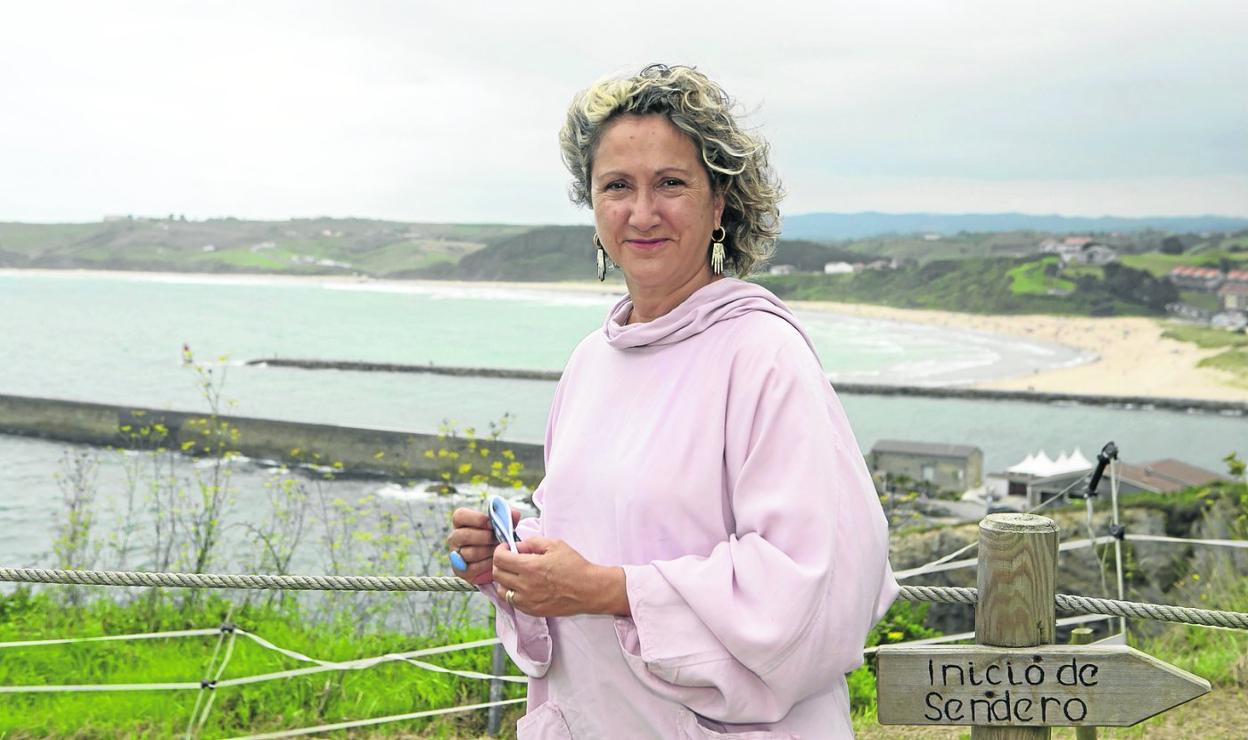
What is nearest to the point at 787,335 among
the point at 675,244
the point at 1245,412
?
the point at 675,244

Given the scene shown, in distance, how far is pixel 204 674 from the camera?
14.1 ft

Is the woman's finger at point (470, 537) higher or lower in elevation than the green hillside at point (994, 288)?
higher

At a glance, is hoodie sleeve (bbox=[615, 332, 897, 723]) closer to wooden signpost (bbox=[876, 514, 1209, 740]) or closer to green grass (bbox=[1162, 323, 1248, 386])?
wooden signpost (bbox=[876, 514, 1209, 740])

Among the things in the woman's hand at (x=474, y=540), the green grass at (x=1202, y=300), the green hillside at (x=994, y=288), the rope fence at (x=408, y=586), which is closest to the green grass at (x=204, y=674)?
the rope fence at (x=408, y=586)

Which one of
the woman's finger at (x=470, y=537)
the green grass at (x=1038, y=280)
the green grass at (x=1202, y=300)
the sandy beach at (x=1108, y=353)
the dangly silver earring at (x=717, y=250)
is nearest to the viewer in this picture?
the dangly silver earring at (x=717, y=250)

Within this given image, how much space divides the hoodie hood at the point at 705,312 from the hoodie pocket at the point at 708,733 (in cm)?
48

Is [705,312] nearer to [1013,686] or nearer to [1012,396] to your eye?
[1013,686]

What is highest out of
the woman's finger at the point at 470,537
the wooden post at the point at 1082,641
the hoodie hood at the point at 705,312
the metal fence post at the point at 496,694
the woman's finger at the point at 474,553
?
the hoodie hood at the point at 705,312

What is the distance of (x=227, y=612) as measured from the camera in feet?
17.0

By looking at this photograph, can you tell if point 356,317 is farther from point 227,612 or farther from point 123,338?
point 227,612

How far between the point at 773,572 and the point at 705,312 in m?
0.36

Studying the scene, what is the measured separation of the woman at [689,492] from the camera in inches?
51.9

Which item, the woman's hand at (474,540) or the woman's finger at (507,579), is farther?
the woman's hand at (474,540)

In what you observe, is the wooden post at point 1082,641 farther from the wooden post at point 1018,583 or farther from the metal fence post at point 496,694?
the metal fence post at point 496,694
